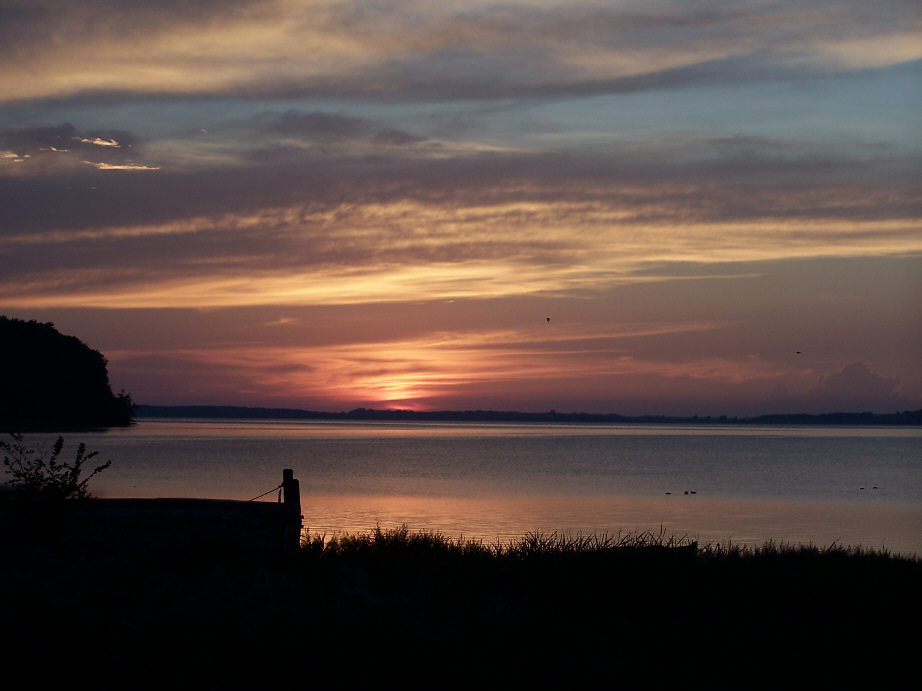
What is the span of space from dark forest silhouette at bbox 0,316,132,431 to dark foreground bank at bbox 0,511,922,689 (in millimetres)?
142041

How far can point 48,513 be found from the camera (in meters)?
14.1

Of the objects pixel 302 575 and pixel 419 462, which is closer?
pixel 302 575

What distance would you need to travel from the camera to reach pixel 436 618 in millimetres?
11078

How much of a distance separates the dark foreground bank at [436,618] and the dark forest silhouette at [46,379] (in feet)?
466

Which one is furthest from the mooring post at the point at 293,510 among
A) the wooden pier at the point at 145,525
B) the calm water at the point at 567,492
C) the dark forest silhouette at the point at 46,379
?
the dark forest silhouette at the point at 46,379

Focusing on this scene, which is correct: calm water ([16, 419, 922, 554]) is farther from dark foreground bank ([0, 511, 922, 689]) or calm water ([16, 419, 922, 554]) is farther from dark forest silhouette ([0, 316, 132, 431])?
dark forest silhouette ([0, 316, 132, 431])

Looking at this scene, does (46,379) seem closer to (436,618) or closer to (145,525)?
(145,525)

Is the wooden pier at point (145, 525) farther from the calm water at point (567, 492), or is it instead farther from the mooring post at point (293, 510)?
the calm water at point (567, 492)

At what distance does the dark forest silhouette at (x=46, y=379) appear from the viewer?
149875 millimetres

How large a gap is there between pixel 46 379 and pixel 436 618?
521 ft

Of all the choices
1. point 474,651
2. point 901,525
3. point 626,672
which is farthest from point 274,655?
point 901,525

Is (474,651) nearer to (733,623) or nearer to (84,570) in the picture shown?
(733,623)

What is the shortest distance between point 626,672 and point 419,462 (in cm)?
8089

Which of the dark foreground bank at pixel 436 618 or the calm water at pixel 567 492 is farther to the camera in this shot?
the calm water at pixel 567 492
